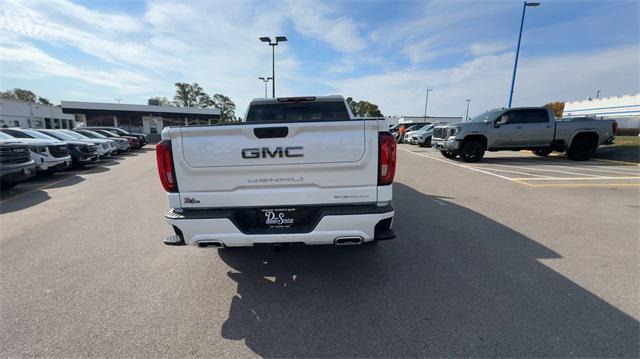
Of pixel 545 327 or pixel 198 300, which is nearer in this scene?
pixel 545 327

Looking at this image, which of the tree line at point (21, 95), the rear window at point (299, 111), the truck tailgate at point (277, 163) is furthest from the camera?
the tree line at point (21, 95)

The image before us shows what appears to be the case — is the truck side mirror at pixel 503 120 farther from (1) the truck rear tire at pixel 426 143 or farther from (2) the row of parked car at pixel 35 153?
(2) the row of parked car at pixel 35 153

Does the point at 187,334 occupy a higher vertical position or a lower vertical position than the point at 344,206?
lower

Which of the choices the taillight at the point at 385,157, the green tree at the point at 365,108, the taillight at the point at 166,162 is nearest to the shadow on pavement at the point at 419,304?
the taillight at the point at 385,157

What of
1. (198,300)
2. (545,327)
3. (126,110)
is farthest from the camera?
(126,110)

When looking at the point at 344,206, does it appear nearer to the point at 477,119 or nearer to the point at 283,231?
the point at 283,231

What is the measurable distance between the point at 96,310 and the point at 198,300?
0.92 metres

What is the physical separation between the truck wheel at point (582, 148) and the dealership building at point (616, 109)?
37246 mm

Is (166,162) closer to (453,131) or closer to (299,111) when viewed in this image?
(299,111)

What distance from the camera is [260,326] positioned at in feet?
8.14

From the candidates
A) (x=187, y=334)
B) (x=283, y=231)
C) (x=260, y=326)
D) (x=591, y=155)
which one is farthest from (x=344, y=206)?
(x=591, y=155)

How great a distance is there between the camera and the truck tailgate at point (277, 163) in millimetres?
2629

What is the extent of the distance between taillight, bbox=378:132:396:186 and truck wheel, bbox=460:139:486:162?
1076 centimetres

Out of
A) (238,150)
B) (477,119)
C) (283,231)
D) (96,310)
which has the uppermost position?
(477,119)
